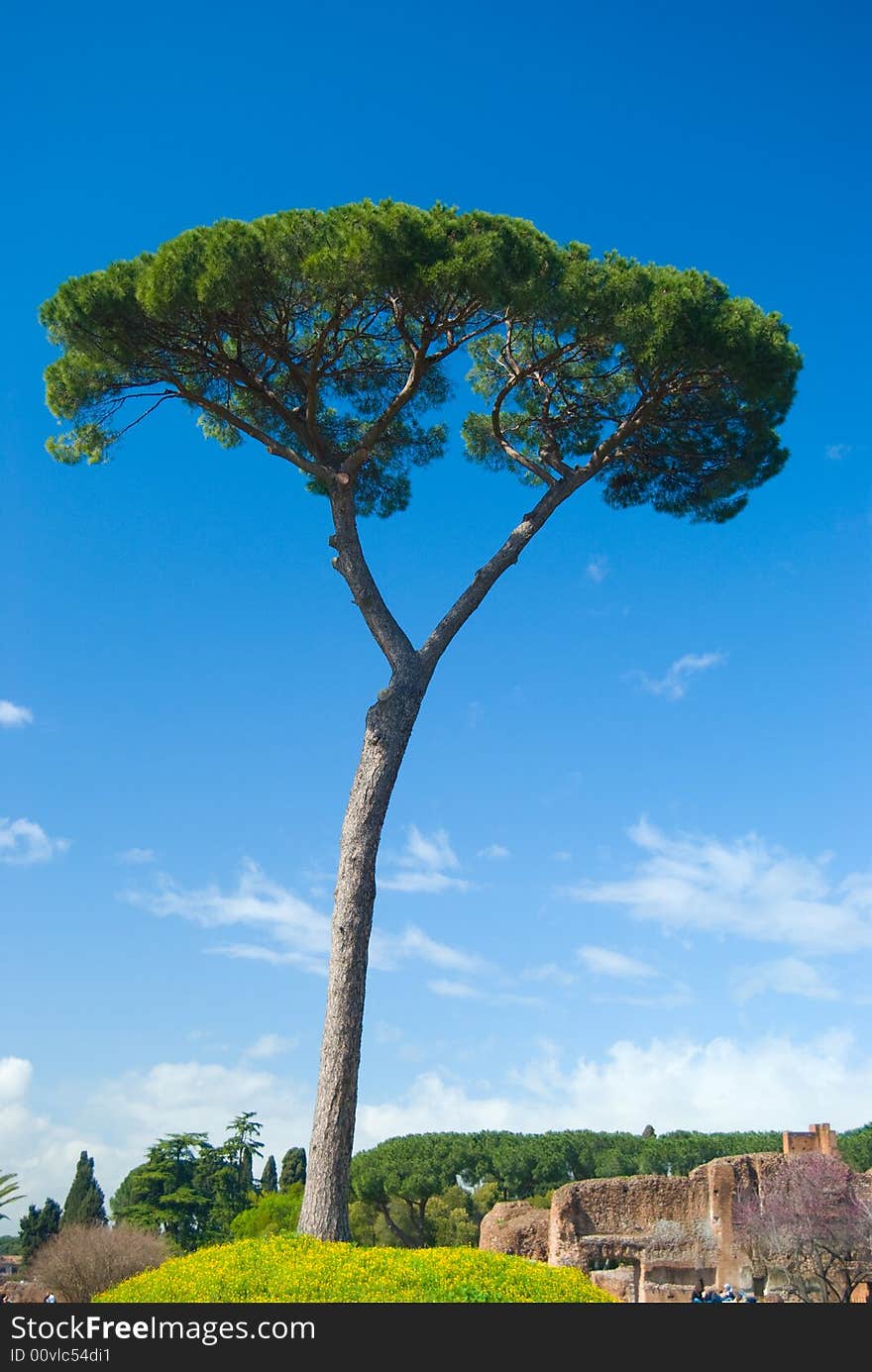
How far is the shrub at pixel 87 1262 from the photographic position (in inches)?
816

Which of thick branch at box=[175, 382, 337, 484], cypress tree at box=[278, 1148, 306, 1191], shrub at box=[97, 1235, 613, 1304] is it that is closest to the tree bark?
thick branch at box=[175, 382, 337, 484]

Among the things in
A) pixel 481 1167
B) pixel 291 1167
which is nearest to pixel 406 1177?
pixel 481 1167

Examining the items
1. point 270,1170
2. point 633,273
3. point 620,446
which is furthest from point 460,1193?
point 633,273

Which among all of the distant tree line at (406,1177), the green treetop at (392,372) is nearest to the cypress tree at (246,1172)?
the distant tree line at (406,1177)

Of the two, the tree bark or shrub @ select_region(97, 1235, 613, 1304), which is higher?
the tree bark

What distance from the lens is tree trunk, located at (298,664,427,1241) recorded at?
8172 millimetres

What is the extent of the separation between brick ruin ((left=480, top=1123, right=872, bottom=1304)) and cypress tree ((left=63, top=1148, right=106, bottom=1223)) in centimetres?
1727

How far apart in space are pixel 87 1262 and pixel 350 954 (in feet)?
53.4

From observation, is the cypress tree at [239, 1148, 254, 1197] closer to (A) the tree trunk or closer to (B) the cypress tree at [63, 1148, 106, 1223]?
(B) the cypress tree at [63, 1148, 106, 1223]

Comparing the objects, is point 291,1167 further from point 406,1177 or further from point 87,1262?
point 87,1262

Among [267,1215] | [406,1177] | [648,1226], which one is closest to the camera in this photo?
[648,1226]

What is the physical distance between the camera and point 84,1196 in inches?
1398

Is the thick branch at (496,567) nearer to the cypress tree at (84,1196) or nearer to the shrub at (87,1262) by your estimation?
the shrub at (87,1262)
